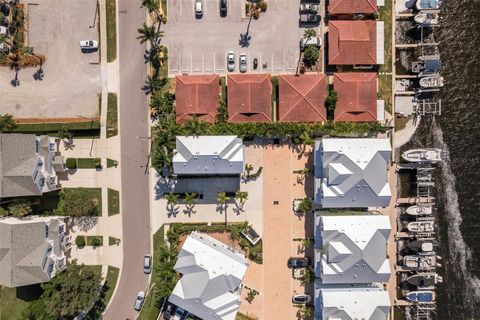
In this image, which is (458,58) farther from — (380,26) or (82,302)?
(82,302)

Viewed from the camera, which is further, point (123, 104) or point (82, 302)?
point (123, 104)

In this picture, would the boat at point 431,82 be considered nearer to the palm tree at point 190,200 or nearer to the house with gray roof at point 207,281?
the house with gray roof at point 207,281

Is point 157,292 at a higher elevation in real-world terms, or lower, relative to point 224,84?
lower

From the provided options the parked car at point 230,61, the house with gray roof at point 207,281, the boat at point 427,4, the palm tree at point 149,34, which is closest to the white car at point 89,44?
the palm tree at point 149,34

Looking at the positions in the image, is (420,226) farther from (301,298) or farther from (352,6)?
(352,6)

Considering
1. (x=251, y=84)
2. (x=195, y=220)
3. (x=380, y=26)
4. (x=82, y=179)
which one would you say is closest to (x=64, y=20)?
(x=82, y=179)

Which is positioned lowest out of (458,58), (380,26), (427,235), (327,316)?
(327,316)

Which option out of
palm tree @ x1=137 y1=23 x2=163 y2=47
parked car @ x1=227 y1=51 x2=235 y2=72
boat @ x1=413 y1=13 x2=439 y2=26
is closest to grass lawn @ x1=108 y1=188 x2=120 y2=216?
palm tree @ x1=137 y1=23 x2=163 y2=47
